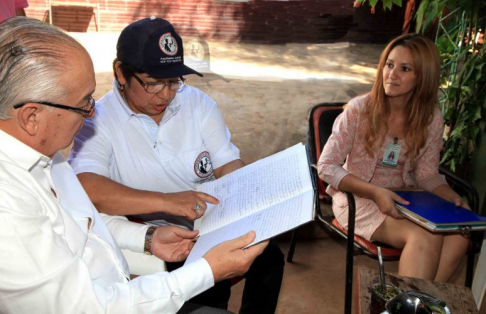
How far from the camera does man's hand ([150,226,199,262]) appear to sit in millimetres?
1660

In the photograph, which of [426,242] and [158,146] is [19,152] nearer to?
[158,146]

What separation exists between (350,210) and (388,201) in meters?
0.18

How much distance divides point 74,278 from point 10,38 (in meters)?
0.52

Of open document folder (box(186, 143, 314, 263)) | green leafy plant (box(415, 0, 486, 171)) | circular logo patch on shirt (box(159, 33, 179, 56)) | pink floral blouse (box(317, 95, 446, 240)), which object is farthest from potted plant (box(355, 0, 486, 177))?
open document folder (box(186, 143, 314, 263))

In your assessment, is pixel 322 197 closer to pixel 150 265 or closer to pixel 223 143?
pixel 223 143

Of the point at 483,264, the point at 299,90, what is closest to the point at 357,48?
the point at 299,90

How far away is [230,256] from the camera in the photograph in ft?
4.27

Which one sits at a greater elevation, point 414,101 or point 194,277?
point 414,101

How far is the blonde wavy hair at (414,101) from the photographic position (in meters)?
2.40

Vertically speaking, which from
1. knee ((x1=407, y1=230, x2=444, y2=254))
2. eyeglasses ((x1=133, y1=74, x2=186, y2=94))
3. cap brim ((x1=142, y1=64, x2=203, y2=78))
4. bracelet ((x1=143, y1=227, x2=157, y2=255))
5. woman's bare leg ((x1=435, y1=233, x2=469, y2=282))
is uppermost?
cap brim ((x1=142, y1=64, x2=203, y2=78))

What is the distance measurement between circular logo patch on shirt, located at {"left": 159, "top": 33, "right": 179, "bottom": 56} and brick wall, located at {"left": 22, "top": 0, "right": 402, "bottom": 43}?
1416mm

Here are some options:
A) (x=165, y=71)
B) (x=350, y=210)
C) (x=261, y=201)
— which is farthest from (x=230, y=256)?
(x=350, y=210)

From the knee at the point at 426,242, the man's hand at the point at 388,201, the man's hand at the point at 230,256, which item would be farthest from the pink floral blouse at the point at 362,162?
the man's hand at the point at 230,256

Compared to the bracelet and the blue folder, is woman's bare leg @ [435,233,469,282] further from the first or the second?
the bracelet
